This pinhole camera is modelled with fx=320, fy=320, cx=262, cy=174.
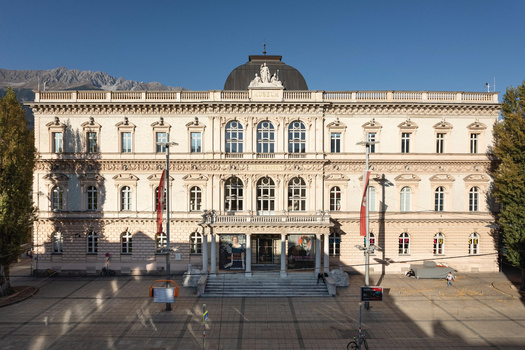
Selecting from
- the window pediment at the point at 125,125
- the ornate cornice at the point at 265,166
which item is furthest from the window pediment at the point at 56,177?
the window pediment at the point at 125,125

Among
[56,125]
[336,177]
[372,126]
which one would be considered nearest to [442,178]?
[372,126]

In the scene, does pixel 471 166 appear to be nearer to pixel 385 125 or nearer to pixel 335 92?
pixel 385 125

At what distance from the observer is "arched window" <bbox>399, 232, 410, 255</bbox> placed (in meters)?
33.8

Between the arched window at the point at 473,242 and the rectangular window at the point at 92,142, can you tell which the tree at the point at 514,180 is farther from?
the rectangular window at the point at 92,142

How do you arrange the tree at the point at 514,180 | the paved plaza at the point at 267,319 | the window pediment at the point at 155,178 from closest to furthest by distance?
the paved plaza at the point at 267,319
the tree at the point at 514,180
the window pediment at the point at 155,178

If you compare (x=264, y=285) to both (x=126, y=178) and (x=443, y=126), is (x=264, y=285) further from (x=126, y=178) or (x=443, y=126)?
(x=443, y=126)

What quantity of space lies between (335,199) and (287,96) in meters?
11.9

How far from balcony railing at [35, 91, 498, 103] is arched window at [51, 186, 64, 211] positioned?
941cm

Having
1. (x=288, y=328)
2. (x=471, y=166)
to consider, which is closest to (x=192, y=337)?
(x=288, y=328)

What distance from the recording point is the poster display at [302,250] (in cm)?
3194

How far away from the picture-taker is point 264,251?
33062 mm

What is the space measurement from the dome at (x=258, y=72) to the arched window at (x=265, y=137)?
544 centimetres

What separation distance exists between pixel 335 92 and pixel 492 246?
2339cm

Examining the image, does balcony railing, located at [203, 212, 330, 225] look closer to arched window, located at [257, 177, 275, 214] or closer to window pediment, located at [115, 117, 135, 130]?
arched window, located at [257, 177, 275, 214]
